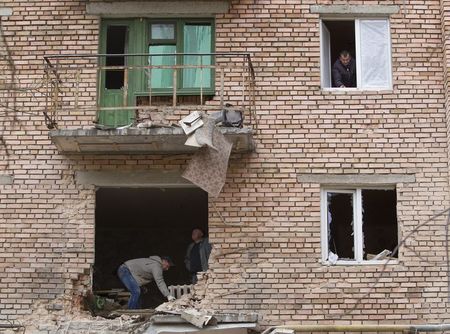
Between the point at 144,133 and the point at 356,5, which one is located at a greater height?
the point at 356,5

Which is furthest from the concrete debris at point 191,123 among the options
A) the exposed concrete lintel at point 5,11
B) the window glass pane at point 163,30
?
the exposed concrete lintel at point 5,11

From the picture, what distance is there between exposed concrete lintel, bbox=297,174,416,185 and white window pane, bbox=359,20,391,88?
5.04 ft

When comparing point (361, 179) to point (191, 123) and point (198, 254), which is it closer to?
point (191, 123)

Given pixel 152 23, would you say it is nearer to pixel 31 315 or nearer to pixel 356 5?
pixel 356 5

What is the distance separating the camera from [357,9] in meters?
14.8

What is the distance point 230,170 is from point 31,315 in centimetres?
376

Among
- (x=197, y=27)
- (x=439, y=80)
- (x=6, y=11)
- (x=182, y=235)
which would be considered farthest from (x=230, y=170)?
(x=182, y=235)

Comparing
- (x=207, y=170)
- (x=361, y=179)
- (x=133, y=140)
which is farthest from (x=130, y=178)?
(x=361, y=179)

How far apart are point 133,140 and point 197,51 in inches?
84.1

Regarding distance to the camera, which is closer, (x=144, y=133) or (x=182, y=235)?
(x=144, y=133)

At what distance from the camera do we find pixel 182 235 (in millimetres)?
20594

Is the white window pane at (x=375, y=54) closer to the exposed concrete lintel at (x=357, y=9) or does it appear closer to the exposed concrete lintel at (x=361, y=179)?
the exposed concrete lintel at (x=357, y=9)

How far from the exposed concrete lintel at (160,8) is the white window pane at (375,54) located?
2.32 metres

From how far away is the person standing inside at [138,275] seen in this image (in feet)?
49.5
